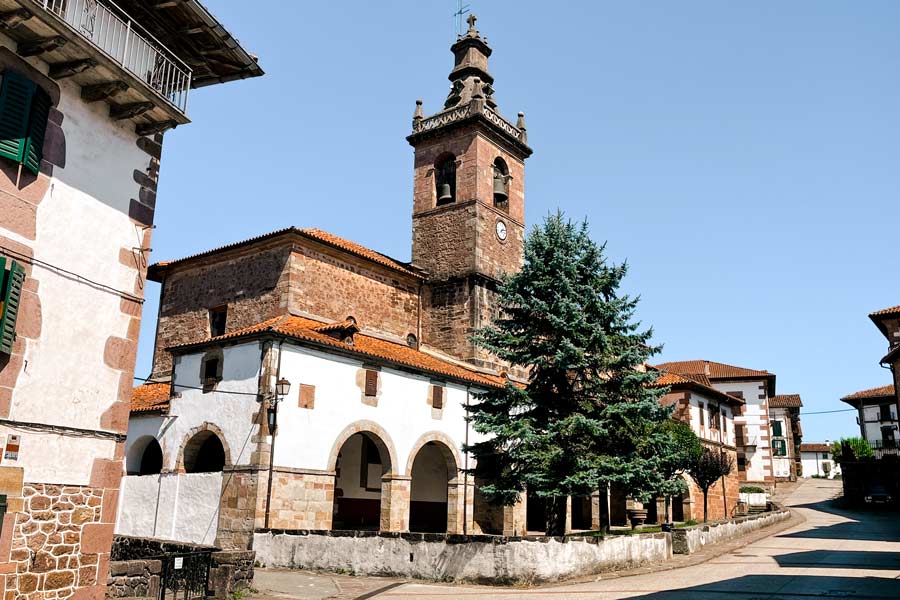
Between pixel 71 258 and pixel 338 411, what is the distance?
11229mm

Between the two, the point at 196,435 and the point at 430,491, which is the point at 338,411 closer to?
the point at 196,435

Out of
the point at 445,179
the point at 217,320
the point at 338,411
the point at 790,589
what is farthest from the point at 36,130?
the point at 445,179

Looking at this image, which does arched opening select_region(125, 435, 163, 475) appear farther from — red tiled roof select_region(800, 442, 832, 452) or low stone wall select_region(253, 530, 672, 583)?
red tiled roof select_region(800, 442, 832, 452)

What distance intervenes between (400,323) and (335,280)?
4113 millimetres

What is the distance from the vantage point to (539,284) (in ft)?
68.2

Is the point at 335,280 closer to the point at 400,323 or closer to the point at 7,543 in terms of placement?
the point at 400,323

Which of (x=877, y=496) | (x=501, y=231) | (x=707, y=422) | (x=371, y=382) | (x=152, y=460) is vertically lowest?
(x=877, y=496)

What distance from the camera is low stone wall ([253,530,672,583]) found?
15.0 m

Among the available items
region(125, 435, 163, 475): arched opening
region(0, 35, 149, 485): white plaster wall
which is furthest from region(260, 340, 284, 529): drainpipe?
region(0, 35, 149, 485): white plaster wall

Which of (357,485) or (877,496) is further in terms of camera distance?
(877,496)

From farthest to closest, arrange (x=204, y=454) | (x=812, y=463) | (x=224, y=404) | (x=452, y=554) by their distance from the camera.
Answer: (x=812, y=463) < (x=204, y=454) < (x=224, y=404) < (x=452, y=554)

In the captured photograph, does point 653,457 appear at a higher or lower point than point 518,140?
lower

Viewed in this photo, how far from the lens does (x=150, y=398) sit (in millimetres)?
25219

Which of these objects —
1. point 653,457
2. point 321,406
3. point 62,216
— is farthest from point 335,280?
point 62,216
